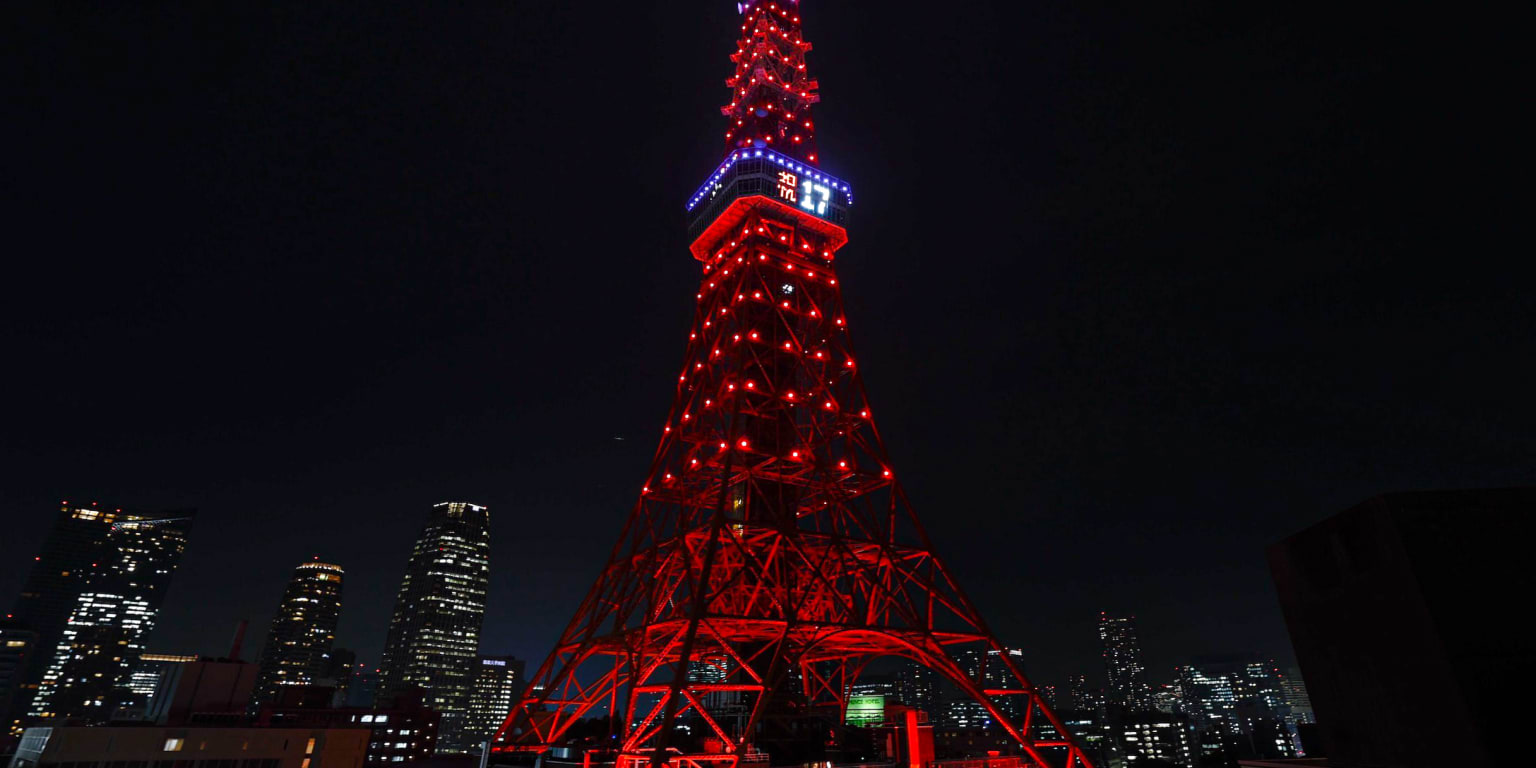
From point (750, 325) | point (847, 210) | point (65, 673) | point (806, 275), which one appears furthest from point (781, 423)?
point (65, 673)

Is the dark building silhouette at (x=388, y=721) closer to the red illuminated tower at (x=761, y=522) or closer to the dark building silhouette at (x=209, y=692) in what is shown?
the dark building silhouette at (x=209, y=692)

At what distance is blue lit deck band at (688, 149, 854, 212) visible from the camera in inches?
1593

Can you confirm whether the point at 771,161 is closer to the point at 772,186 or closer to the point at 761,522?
the point at 772,186

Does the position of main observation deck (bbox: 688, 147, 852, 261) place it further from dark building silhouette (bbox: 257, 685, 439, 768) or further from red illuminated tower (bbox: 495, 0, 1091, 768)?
dark building silhouette (bbox: 257, 685, 439, 768)

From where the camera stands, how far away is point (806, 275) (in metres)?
39.6

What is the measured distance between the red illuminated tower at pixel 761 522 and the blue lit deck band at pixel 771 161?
0.13 m

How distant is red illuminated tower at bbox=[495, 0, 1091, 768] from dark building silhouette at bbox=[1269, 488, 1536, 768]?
1628 centimetres

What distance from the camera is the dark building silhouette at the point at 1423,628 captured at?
320 inches

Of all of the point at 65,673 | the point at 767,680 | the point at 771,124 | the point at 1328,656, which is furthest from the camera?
the point at 65,673

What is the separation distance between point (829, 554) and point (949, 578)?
17.1 ft

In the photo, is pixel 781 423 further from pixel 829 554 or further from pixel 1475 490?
pixel 1475 490

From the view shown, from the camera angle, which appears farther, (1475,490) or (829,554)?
(829,554)

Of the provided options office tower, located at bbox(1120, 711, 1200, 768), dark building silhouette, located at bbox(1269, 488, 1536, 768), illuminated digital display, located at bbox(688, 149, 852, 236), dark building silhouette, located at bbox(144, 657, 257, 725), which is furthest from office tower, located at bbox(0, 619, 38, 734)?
office tower, located at bbox(1120, 711, 1200, 768)

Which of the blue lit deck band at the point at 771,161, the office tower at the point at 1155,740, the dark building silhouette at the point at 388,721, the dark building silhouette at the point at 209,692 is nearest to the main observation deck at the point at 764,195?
the blue lit deck band at the point at 771,161
